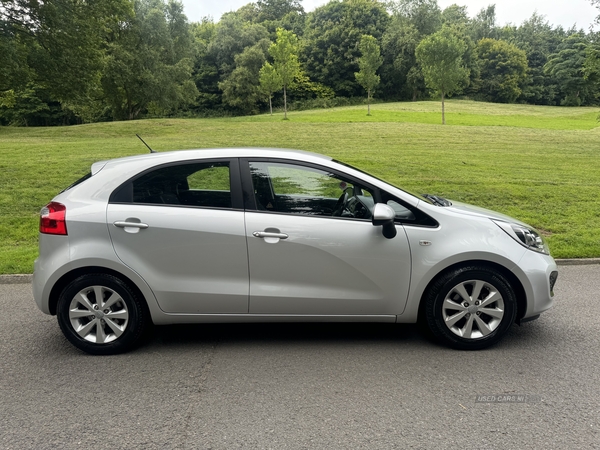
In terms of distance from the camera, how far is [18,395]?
342cm

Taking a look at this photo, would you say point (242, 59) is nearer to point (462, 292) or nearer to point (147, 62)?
point (147, 62)

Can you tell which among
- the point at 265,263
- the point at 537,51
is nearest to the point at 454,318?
the point at 265,263

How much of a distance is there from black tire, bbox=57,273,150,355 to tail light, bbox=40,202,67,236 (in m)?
0.43

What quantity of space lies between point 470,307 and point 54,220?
11.3 ft

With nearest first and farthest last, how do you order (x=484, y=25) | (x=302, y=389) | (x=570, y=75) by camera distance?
(x=302, y=389) < (x=570, y=75) < (x=484, y=25)

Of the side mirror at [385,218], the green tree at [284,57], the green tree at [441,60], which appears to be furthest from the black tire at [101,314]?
the green tree at [284,57]

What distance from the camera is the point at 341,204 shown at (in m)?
4.16

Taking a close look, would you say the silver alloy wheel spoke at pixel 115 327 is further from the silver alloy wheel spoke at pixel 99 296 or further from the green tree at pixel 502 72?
the green tree at pixel 502 72

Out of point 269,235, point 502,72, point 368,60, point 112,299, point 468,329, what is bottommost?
point 468,329

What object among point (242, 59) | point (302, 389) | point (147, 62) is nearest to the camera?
point (302, 389)

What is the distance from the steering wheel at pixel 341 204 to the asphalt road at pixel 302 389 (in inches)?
45.3

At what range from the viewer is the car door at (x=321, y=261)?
3941 millimetres

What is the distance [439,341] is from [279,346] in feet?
4.42

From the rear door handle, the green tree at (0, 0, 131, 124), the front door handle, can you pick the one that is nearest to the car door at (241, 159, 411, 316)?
the front door handle
